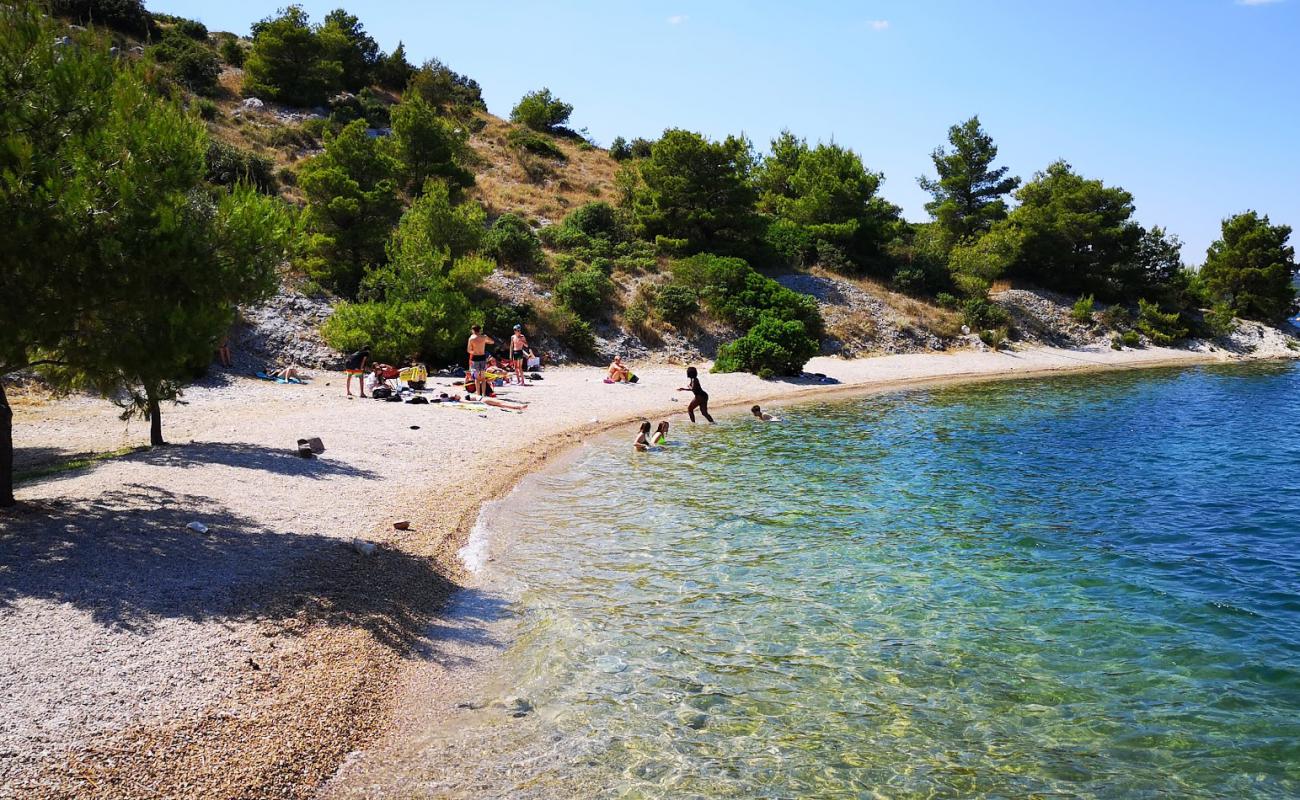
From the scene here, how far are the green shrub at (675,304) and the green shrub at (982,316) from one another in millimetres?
18027

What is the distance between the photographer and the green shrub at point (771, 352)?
106 ft

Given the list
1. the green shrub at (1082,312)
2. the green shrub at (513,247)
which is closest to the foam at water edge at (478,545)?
the green shrub at (513,247)

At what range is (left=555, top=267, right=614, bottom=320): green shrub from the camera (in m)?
35.5

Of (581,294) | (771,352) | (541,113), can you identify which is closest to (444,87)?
(541,113)

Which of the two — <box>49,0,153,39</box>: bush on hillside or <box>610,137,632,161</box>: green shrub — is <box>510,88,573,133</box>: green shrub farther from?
<box>49,0,153,39</box>: bush on hillside

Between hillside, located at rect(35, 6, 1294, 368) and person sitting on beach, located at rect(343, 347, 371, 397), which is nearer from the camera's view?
person sitting on beach, located at rect(343, 347, 371, 397)

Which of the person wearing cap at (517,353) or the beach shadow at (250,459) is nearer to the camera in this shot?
the beach shadow at (250,459)

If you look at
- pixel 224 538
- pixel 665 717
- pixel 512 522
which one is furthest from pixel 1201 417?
pixel 224 538

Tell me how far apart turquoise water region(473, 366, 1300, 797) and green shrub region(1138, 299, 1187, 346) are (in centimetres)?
3541

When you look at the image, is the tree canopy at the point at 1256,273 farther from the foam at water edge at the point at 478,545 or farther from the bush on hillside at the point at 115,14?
the bush on hillside at the point at 115,14

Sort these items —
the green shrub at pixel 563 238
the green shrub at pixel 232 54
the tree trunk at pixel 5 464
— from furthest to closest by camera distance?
the green shrub at pixel 232 54 → the green shrub at pixel 563 238 → the tree trunk at pixel 5 464

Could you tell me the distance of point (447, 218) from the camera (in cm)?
3328

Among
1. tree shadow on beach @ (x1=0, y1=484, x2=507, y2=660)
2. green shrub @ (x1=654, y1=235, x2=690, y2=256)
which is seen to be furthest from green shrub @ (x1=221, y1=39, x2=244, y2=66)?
tree shadow on beach @ (x1=0, y1=484, x2=507, y2=660)

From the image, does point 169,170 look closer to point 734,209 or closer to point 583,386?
point 583,386
